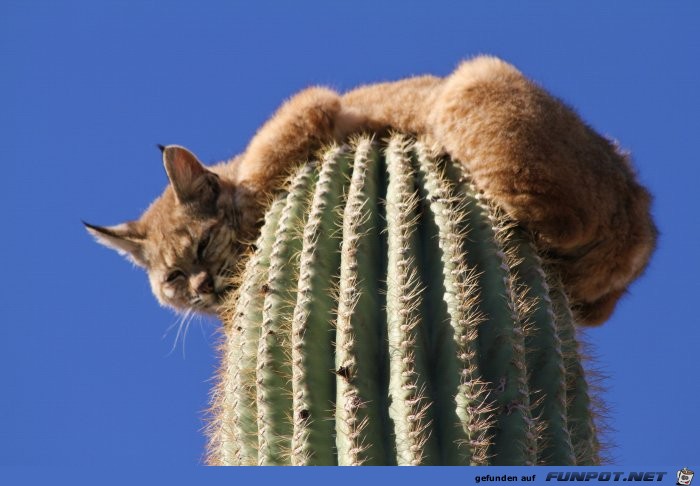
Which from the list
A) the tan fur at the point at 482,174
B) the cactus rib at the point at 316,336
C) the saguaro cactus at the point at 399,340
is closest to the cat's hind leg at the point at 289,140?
the tan fur at the point at 482,174

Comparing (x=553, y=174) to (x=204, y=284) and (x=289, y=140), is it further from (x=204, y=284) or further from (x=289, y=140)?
(x=204, y=284)

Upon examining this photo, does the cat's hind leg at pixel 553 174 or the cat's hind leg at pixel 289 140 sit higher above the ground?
the cat's hind leg at pixel 289 140

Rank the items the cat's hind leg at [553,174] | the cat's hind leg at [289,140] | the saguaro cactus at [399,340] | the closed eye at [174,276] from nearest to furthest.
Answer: the saguaro cactus at [399,340], the cat's hind leg at [553,174], the cat's hind leg at [289,140], the closed eye at [174,276]

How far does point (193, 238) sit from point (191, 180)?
1.02ft

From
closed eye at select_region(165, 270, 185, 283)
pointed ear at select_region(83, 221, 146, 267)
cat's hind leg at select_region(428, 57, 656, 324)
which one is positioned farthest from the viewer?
pointed ear at select_region(83, 221, 146, 267)

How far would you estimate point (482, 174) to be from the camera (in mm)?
5102

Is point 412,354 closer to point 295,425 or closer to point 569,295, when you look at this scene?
point 295,425

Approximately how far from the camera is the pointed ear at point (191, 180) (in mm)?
5723

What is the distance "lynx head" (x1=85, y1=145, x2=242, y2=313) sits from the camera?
5.67 metres

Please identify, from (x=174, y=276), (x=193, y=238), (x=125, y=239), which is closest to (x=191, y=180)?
(x=193, y=238)

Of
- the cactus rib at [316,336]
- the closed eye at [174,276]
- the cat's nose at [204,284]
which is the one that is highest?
the closed eye at [174,276]

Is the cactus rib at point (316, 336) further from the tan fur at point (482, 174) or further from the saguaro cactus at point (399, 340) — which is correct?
the tan fur at point (482, 174)

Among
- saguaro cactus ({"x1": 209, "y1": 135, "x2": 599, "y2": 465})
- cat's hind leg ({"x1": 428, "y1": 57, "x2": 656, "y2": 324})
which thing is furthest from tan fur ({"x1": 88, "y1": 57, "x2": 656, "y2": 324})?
saguaro cactus ({"x1": 209, "y1": 135, "x2": 599, "y2": 465})

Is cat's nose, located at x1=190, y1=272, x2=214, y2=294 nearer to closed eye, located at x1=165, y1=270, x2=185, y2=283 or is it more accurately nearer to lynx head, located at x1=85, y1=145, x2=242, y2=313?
lynx head, located at x1=85, y1=145, x2=242, y2=313
